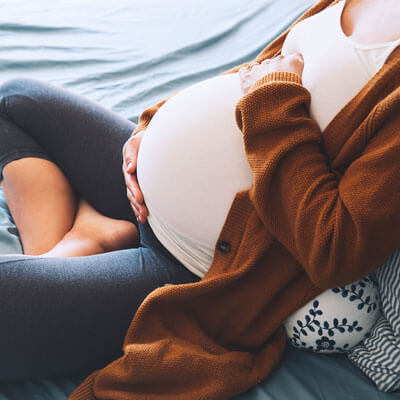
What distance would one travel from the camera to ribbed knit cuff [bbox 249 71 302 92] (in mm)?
723

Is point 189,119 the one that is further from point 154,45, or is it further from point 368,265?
point 154,45

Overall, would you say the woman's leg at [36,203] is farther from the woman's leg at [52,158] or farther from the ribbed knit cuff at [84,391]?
the ribbed knit cuff at [84,391]

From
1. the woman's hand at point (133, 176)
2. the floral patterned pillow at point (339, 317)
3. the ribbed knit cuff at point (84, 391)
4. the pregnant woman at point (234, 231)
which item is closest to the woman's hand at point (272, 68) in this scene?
the pregnant woman at point (234, 231)

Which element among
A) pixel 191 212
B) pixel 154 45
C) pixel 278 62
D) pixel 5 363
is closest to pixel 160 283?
pixel 191 212

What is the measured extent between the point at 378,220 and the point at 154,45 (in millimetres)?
1230

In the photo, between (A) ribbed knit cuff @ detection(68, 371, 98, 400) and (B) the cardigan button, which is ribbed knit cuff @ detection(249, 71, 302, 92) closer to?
(B) the cardigan button

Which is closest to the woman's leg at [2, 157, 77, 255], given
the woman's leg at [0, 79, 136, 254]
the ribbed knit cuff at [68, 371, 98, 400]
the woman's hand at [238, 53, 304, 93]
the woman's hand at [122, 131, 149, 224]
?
the woman's leg at [0, 79, 136, 254]

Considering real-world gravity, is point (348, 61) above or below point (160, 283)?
above

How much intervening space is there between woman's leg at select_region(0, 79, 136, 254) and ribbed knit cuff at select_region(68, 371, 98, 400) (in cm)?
32

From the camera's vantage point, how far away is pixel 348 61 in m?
0.69

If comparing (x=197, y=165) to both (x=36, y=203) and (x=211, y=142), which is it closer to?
(x=211, y=142)

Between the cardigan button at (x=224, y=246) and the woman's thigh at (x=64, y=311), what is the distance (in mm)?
111

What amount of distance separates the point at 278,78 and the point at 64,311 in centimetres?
51

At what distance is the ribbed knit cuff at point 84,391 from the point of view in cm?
71
